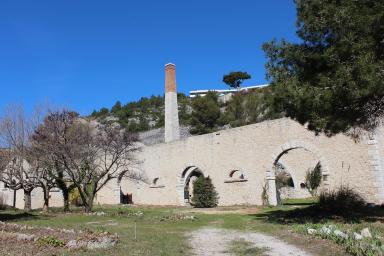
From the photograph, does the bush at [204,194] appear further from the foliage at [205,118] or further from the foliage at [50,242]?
the foliage at [205,118]

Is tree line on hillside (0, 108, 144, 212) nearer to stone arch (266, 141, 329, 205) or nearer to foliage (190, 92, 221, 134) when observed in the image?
stone arch (266, 141, 329, 205)

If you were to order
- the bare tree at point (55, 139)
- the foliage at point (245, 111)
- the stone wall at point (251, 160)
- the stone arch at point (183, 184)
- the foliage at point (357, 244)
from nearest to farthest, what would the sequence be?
1. the foliage at point (357, 244)
2. the stone wall at point (251, 160)
3. the bare tree at point (55, 139)
4. the stone arch at point (183, 184)
5. the foliage at point (245, 111)

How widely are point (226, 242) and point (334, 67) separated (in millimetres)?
4960

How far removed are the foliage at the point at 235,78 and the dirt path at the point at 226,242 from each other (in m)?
60.8

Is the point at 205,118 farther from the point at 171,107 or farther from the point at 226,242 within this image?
the point at 226,242

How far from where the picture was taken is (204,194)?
24.0m

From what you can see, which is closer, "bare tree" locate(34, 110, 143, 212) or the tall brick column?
"bare tree" locate(34, 110, 143, 212)

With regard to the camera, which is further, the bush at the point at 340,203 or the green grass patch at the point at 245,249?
the bush at the point at 340,203

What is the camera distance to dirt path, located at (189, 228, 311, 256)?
25.4 feet

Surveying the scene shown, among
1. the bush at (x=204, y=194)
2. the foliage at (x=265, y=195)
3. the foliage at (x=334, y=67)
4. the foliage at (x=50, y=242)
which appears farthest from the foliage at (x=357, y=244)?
the bush at (x=204, y=194)

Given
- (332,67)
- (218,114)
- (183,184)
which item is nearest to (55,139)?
(183,184)

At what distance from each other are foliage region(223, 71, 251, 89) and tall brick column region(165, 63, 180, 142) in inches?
1403

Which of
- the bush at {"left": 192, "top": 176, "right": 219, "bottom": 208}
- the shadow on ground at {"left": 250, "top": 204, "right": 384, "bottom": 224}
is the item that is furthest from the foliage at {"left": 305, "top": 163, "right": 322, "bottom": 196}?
the shadow on ground at {"left": 250, "top": 204, "right": 384, "bottom": 224}

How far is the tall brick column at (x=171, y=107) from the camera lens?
116ft
